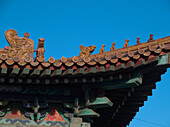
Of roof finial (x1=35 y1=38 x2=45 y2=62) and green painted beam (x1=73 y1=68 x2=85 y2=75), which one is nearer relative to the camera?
green painted beam (x1=73 y1=68 x2=85 y2=75)

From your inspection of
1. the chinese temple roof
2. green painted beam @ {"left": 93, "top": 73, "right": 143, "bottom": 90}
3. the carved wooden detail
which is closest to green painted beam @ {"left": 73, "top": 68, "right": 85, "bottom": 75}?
the chinese temple roof

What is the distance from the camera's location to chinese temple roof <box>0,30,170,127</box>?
841cm

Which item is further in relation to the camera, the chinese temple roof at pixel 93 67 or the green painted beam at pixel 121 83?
the green painted beam at pixel 121 83

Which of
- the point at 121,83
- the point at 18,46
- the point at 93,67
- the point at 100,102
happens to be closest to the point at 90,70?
the point at 93,67

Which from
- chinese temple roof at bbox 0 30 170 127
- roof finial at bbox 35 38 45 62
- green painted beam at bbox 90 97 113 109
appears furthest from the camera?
roof finial at bbox 35 38 45 62

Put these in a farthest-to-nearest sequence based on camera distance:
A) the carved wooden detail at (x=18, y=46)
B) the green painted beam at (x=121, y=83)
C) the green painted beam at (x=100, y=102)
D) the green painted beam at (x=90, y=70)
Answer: the carved wooden detail at (x=18, y=46), the green painted beam at (x=100, y=102), the green painted beam at (x=121, y=83), the green painted beam at (x=90, y=70)

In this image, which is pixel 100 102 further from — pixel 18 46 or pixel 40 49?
pixel 18 46

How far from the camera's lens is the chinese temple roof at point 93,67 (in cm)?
841

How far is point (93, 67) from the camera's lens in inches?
338

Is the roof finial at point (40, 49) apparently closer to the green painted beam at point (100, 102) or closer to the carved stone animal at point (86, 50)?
the carved stone animal at point (86, 50)

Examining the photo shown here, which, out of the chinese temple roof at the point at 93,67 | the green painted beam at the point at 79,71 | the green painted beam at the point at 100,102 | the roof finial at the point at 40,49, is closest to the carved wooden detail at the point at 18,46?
the chinese temple roof at the point at 93,67

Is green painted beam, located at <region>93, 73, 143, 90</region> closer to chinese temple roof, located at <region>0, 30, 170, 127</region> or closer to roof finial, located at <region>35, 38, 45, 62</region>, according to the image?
chinese temple roof, located at <region>0, 30, 170, 127</region>

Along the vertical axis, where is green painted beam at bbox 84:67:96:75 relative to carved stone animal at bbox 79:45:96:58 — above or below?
below

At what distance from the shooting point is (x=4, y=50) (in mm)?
9383
